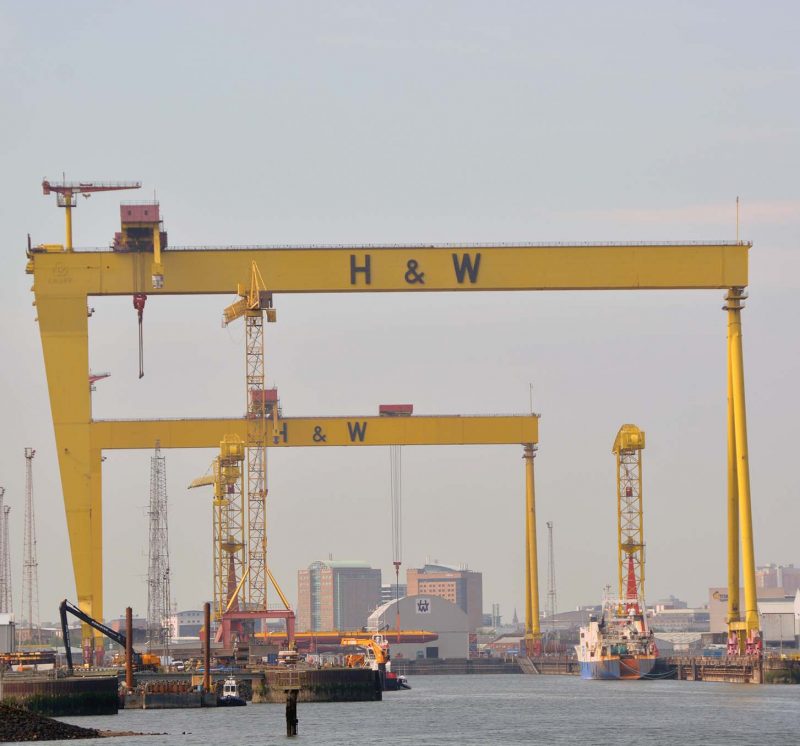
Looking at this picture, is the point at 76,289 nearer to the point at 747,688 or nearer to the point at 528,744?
the point at 528,744

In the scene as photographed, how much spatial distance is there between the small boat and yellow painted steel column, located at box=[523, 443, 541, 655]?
117 ft

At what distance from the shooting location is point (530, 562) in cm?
10075

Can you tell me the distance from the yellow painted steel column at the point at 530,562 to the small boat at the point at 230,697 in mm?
35716

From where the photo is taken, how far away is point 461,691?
76.6 metres

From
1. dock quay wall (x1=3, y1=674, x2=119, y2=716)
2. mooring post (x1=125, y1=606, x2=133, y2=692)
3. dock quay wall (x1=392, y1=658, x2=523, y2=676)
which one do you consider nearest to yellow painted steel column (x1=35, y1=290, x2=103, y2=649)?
mooring post (x1=125, y1=606, x2=133, y2=692)

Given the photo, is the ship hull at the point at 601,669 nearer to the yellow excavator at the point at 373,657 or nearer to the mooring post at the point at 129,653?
the yellow excavator at the point at 373,657

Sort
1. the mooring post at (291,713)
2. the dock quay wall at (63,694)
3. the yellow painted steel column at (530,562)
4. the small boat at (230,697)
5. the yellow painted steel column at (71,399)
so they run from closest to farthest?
1. the mooring post at (291,713)
2. the dock quay wall at (63,694)
3. the small boat at (230,697)
4. the yellow painted steel column at (71,399)
5. the yellow painted steel column at (530,562)

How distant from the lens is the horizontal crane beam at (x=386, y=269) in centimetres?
5772

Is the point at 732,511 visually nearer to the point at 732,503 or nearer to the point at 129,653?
the point at 732,503

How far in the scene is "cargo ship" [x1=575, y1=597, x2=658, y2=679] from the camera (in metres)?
83.2

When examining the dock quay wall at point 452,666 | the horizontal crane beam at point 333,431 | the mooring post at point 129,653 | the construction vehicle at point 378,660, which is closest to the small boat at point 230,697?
the mooring post at point 129,653

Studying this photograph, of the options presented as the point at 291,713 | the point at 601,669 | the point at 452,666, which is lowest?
the point at 452,666

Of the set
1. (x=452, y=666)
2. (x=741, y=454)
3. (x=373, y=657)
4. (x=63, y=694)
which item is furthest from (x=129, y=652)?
(x=452, y=666)

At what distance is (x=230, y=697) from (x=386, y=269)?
551 inches
